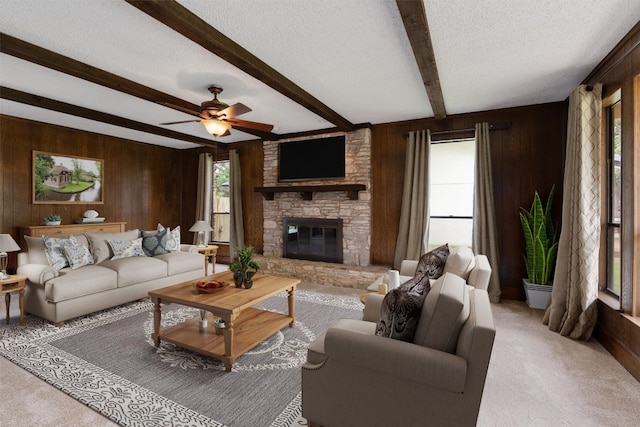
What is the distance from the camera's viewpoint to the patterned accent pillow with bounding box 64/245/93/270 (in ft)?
12.1

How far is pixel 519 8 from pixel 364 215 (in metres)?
3.42

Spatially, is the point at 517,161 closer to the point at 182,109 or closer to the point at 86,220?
the point at 182,109

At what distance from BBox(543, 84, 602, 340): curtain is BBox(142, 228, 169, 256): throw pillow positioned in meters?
5.02

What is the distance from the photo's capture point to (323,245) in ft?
18.0

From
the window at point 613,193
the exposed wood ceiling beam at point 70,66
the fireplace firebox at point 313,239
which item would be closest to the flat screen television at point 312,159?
the fireplace firebox at point 313,239

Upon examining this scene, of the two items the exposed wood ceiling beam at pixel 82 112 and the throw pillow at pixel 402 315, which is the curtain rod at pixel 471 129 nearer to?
the throw pillow at pixel 402 315

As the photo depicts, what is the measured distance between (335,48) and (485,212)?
3031mm

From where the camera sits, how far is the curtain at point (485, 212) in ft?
13.9

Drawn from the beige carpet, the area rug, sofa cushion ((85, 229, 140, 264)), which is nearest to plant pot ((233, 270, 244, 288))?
the area rug

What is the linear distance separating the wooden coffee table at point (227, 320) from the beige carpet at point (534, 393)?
30.5 inches

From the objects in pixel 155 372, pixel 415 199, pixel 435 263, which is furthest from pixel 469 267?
pixel 155 372

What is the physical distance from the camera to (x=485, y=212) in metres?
4.31

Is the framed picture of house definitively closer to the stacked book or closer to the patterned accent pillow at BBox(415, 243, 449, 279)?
the stacked book

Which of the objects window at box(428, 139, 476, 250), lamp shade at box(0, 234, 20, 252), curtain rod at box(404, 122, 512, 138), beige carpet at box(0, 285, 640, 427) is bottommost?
beige carpet at box(0, 285, 640, 427)
